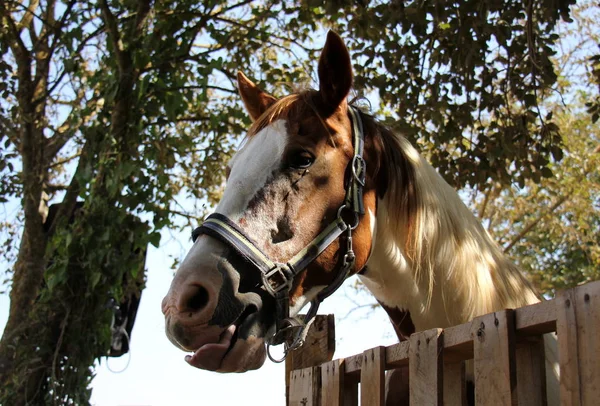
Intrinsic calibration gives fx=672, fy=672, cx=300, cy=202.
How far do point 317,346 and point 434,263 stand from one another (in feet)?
3.49

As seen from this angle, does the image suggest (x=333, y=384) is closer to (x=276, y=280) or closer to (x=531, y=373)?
(x=276, y=280)

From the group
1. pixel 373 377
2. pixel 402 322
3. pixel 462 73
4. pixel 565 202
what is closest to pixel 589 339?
pixel 373 377

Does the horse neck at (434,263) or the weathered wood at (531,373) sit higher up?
the horse neck at (434,263)

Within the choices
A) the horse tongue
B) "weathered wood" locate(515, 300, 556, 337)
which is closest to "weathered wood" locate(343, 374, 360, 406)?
the horse tongue

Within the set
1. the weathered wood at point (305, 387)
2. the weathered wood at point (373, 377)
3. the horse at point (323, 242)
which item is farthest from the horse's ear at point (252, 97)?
the weathered wood at point (373, 377)

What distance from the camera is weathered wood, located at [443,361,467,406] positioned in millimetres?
2045

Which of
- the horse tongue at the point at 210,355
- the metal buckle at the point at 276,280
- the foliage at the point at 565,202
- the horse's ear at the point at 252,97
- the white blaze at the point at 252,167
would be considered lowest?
the horse tongue at the point at 210,355

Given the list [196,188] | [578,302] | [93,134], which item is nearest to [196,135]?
[196,188]

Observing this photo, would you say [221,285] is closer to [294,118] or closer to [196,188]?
[294,118]

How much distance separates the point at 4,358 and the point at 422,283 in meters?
5.65

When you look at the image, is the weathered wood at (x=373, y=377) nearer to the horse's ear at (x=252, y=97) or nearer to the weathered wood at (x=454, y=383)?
the weathered wood at (x=454, y=383)

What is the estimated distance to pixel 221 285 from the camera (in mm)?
2076

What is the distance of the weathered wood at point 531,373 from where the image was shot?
5.96 feet

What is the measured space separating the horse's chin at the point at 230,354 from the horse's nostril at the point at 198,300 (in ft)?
0.39
